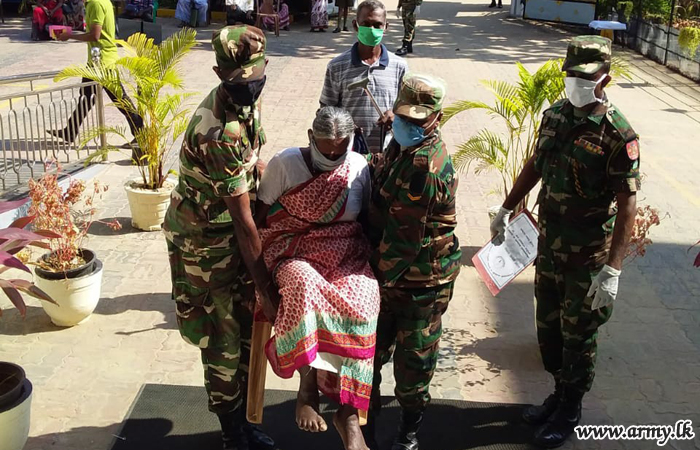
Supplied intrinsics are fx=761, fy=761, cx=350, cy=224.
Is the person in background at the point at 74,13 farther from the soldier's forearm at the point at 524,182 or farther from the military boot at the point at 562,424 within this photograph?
the military boot at the point at 562,424

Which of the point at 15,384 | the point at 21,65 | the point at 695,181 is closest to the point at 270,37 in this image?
the point at 21,65

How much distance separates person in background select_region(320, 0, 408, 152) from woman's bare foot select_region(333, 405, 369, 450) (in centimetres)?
203

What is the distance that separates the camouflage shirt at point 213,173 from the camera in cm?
323

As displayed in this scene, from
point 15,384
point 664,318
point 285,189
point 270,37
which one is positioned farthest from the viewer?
point 270,37

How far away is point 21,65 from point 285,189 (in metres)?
12.3

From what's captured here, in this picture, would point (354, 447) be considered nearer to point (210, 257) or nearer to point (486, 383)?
point (210, 257)

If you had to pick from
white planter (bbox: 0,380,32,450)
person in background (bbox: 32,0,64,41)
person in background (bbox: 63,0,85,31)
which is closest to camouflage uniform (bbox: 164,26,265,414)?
white planter (bbox: 0,380,32,450)

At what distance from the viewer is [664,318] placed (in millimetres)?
5699

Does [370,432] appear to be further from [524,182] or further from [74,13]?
[74,13]

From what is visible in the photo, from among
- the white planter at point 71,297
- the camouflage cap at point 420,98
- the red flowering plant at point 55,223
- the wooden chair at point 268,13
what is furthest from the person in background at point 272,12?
the camouflage cap at point 420,98

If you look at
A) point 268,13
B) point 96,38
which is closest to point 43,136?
point 96,38

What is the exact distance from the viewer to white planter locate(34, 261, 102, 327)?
199 inches

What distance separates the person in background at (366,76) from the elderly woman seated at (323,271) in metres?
1.34

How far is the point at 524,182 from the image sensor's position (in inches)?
167
